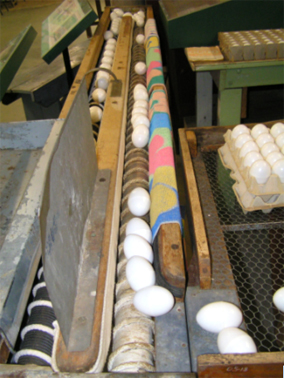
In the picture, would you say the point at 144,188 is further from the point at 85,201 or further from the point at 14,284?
the point at 14,284

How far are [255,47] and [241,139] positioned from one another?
97 centimetres

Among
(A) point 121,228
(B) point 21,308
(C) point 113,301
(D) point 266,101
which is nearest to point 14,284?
(B) point 21,308

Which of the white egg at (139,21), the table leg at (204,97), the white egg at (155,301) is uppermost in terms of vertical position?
the white egg at (139,21)

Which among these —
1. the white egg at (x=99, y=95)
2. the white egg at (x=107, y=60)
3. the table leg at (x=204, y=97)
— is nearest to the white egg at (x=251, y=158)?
the white egg at (x=99, y=95)

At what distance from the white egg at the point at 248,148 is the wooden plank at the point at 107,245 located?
482 mm

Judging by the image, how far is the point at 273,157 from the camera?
1121 mm

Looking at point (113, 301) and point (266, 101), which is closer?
point (113, 301)

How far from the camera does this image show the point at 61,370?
66 cm

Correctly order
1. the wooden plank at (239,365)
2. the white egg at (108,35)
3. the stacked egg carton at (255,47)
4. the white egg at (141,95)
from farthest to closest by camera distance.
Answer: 1. the white egg at (108,35)
2. the stacked egg carton at (255,47)
3. the white egg at (141,95)
4. the wooden plank at (239,365)

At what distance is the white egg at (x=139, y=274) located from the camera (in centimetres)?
85

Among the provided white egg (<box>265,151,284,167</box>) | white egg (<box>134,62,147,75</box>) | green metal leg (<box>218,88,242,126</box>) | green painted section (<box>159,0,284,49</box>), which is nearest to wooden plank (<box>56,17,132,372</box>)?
white egg (<box>134,62,147,75</box>)

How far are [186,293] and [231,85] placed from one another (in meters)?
1.58

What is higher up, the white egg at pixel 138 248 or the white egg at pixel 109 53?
the white egg at pixel 109 53

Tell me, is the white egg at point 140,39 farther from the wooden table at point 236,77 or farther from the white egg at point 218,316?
the white egg at point 218,316
